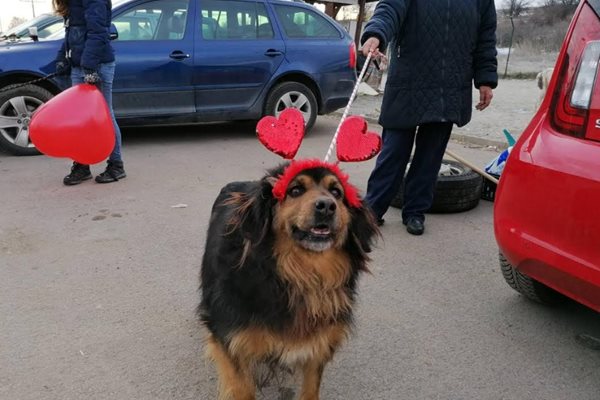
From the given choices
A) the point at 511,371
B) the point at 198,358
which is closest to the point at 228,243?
the point at 198,358

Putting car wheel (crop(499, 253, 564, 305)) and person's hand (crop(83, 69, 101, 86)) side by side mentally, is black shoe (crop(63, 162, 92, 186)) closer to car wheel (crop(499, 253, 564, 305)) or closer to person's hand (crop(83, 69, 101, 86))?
person's hand (crop(83, 69, 101, 86))

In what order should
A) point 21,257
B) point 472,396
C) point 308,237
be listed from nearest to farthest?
1. point 308,237
2. point 472,396
3. point 21,257

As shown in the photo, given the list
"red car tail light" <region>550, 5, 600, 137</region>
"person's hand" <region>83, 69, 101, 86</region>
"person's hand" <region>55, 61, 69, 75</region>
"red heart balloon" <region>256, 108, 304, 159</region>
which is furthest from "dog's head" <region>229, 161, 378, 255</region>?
"person's hand" <region>55, 61, 69, 75</region>

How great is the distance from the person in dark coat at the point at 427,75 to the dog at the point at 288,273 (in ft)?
5.64

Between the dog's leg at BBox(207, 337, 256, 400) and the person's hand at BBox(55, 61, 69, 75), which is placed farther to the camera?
the person's hand at BBox(55, 61, 69, 75)

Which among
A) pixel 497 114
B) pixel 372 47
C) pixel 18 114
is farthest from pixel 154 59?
pixel 497 114

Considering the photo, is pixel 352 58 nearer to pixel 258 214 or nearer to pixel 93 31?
pixel 93 31

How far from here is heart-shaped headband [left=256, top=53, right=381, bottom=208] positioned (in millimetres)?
2057

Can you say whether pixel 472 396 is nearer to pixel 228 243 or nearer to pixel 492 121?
pixel 228 243

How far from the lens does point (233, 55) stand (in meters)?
7.21

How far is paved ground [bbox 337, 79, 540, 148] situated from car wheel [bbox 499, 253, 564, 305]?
15.6 ft

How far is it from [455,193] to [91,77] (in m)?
3.43

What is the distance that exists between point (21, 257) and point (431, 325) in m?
2.77

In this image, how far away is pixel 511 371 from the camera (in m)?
2.57
